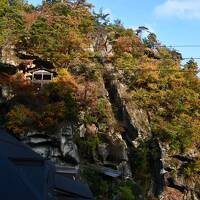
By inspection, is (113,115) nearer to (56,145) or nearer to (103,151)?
(103,151)

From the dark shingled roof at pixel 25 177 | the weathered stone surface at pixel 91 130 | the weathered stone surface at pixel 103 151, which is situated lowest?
the dark shingled roof at pixel 25 177

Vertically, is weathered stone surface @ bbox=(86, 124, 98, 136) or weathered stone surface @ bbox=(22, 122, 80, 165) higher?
weathered stone surface @ bbox=(86, 124, 98, 136)

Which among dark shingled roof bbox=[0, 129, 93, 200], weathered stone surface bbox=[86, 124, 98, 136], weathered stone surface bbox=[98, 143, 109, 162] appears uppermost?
weathered stone surface bbox=[86, 124, 98, 136]

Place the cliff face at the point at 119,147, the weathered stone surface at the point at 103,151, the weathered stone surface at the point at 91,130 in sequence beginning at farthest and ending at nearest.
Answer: the weathered stone surface at the point at 91,130
the weathered stone surface at the point at 103,151
the cliff face at the point at 119,147

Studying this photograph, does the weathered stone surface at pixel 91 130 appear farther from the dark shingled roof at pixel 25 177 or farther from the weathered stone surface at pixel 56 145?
the dark shingled roof at pixel 25 177

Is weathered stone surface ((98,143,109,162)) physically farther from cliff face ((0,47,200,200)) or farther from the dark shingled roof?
the dark shingled roof

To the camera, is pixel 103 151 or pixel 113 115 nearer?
pixel 103 151

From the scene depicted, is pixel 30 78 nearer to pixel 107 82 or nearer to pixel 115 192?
pixel 107 82

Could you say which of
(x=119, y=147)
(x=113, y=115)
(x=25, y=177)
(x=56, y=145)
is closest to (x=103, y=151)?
(x=119, y=147)

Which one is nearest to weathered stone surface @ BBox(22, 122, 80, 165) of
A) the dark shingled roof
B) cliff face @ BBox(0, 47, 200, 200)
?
cliff face @ BBox(0, 47, 200, 200)

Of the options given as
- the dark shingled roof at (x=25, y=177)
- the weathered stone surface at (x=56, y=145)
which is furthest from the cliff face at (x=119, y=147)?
the dark shingled roof at (x=25, y=177)

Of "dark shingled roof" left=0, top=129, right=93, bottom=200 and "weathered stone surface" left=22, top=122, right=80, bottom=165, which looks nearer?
"dark shingled roof" left=0, top=129, right=93, bottom=200

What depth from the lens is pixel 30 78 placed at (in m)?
24.2

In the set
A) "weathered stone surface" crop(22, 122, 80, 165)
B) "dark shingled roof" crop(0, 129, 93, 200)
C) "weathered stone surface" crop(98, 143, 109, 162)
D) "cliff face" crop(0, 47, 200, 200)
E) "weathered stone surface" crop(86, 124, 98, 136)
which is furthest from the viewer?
"weathered stone surface" crop(86, 124, 98, 136)
